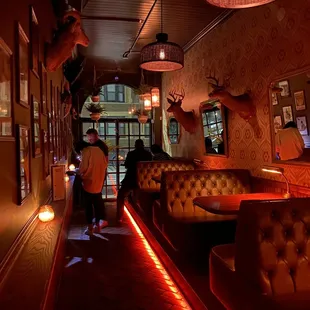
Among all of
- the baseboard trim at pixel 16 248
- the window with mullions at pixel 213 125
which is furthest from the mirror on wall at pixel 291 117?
the baseboard trim at pixel 16 248

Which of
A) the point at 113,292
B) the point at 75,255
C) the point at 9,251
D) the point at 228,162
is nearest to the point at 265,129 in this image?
the point at 228,162

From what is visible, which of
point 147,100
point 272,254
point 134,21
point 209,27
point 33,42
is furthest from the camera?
point 147,100

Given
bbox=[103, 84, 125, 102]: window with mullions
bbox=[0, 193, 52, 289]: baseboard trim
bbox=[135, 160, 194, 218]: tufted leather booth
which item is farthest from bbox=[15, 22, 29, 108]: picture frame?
bbox=[103, 84, 125, 102]: window with mullions

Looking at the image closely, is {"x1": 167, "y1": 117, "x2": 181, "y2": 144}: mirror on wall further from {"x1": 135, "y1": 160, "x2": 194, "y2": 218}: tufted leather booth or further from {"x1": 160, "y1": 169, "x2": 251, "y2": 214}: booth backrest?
{"x1": 160, "y1": 169, "x2": 251, "y2": 214}: booth backrest

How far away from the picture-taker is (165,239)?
16.1 ft

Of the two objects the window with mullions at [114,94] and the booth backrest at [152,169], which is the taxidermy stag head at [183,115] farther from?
the window with mullions at [114,94]

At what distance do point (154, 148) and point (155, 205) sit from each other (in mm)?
2699

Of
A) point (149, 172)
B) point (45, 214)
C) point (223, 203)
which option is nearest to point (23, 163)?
point (45, 214)

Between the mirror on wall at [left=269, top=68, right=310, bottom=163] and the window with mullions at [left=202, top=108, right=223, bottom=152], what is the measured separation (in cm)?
161

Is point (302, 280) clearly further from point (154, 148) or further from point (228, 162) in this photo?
point (154, 148)

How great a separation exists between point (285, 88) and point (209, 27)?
289 centimetres

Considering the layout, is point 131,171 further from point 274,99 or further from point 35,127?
point 35,127

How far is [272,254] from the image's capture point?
2.23 metres

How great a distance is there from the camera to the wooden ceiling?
17.8 feet
